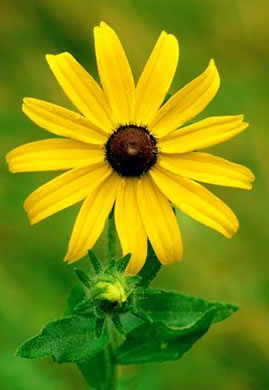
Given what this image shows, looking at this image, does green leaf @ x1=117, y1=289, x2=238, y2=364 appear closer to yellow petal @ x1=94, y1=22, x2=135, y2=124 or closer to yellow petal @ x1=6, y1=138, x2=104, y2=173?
yellow petal @ x1=6, y1=138, x2=104, y2=173

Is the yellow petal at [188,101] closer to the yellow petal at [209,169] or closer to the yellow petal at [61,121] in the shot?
the yellow petal at [209,169]

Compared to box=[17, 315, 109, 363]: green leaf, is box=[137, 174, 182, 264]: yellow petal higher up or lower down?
higher up

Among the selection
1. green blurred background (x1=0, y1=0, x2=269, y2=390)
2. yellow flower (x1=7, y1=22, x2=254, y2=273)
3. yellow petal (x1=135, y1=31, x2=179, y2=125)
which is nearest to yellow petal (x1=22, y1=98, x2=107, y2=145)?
yellow flower (x1=7, y1=22, x2=254, y2=273)

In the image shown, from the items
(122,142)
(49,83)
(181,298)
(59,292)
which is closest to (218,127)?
(122,142)

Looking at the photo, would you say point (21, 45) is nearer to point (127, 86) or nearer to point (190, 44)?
point (190, 44)

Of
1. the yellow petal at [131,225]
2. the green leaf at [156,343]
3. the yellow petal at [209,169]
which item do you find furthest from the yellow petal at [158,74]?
the green leaf at [156,343]
